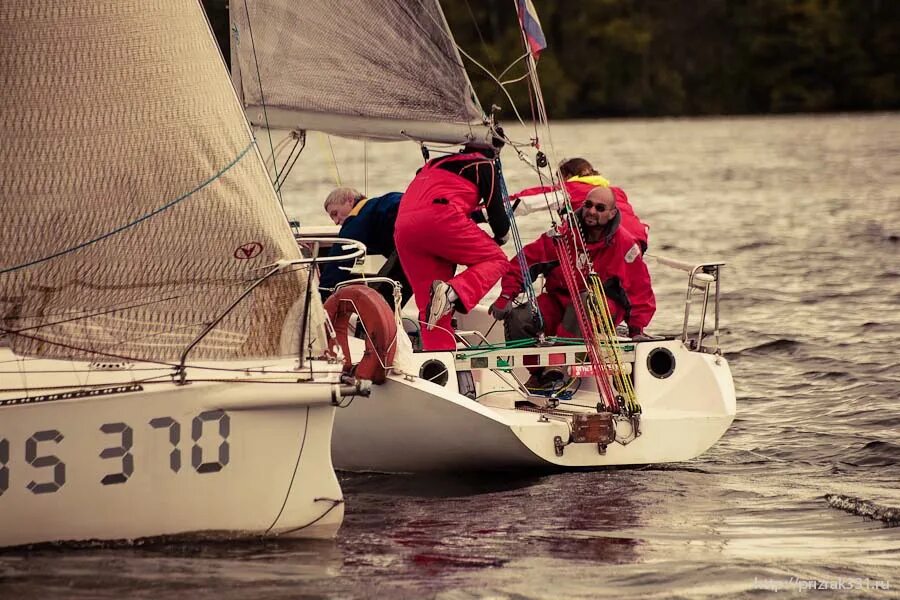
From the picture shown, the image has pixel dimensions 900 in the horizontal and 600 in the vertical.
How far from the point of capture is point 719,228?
26359 millimetres

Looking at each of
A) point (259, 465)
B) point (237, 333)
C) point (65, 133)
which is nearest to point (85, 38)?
point (65, 133)

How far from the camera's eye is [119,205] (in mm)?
Result: 6805

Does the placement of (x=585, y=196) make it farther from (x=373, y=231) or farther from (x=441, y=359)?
(x=373, y=231)

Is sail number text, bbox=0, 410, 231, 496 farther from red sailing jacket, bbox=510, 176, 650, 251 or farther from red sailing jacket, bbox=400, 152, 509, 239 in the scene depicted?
red sailing jacket, bbox=510, 176, 650, 251

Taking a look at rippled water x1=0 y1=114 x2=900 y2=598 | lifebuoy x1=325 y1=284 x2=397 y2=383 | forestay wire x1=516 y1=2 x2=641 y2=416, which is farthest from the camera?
forestay wire x1=516 y1=2 x2=641 y2=416

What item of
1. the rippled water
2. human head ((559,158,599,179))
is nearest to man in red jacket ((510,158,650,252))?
human head ((559,158,599,179))

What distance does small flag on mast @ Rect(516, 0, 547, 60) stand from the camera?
9078 millimetres

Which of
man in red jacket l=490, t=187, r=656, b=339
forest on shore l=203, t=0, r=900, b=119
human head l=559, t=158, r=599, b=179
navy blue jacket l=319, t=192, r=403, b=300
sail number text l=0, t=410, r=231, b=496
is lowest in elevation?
sail number text l=0, t=410, r=231, b=496

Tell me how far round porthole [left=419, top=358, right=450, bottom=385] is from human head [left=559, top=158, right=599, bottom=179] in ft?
5.15

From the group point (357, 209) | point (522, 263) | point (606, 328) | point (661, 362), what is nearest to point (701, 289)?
point (661, 362)

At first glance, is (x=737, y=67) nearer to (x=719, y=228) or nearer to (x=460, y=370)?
(x=719, y=228)

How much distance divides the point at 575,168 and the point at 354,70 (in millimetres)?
1366

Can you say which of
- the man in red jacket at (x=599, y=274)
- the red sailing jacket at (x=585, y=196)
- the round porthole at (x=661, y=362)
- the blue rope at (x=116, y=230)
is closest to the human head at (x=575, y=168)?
the red sailing jacket at (x=585, y=196)

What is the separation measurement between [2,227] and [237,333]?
0.97 meters
